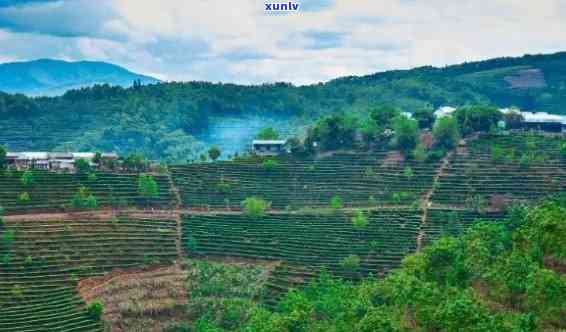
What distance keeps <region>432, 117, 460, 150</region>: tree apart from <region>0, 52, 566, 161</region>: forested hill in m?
36.9

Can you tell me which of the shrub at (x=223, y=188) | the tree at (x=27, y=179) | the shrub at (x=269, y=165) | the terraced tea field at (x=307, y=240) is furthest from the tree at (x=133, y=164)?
the shrub at (x=269, y=165)

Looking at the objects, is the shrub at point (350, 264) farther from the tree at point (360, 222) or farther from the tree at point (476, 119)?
the tree at point (476, 119)

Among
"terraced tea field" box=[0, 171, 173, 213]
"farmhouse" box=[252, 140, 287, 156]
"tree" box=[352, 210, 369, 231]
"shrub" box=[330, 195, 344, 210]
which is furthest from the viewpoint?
"farmhouse" box=[252, 140, 287, 156]

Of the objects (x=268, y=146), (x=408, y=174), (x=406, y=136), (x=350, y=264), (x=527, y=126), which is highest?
(x=527, y=126)

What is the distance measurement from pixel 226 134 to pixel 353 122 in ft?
132

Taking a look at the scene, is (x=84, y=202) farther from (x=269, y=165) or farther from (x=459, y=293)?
(x=459, y=293)

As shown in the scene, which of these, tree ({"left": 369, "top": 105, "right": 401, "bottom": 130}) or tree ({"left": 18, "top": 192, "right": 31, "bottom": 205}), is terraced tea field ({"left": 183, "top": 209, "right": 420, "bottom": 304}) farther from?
tree ({"left": 369, "top": 105, "right": 401, "bottom": 130})

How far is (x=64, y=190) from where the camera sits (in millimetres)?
65250

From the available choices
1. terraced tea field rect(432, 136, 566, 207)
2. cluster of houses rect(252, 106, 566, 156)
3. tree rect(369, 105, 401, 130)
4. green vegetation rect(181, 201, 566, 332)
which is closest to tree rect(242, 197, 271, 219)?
green vegetation rect(181, 201, 566, 332)

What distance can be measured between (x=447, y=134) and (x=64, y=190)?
33.4m

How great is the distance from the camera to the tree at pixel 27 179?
64.3m

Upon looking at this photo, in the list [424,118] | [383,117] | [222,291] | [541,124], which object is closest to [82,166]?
[222,291]

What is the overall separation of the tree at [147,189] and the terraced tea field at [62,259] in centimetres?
393

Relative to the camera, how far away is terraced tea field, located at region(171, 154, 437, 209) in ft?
227
